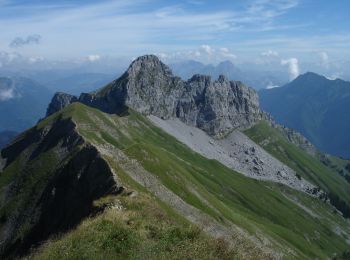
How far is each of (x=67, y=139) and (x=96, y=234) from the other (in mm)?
136183

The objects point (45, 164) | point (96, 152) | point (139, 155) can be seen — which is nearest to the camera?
point (96, 152)

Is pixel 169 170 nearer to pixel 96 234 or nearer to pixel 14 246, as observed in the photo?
pixel 14 246

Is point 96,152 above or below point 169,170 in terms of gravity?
above

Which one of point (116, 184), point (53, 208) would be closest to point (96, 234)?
point (116, 184)

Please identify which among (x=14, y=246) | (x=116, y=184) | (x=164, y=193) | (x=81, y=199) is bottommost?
(x=14, y=246)

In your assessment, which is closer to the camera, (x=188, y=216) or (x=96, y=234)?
(x=96, y=234)

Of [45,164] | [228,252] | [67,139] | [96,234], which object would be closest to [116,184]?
[96,234]

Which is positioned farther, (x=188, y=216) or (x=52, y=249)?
(x=188, y=216)

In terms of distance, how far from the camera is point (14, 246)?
88.0 m

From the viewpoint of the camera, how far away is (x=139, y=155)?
11794 cm

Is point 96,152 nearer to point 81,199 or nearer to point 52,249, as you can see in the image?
point 81,199

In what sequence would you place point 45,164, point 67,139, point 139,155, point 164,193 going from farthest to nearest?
point 67,139 < point 45,164 < point 139,155 < point 164,193

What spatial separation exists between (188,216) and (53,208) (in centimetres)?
2437

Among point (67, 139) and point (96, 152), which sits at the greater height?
point (96, 152)
